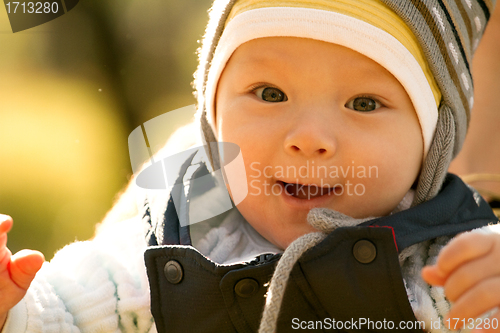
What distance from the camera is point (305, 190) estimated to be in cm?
96

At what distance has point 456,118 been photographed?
105cm

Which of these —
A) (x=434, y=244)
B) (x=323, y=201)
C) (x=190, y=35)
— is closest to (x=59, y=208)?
(x=190, y=35)

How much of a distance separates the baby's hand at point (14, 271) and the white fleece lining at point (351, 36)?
1.81 ft

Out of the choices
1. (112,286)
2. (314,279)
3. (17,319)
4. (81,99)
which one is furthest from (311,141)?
(81,99)

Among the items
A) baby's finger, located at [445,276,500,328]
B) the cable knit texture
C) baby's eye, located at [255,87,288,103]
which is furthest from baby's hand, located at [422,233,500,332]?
the cable knit texture

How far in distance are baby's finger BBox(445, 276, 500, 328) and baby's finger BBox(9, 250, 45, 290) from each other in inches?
23.8

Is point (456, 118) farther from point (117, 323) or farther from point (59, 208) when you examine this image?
point (59, 208)

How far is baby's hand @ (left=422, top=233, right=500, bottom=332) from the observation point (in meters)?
0.58

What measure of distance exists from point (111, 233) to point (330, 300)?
0.52m

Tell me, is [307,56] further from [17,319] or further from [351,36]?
[17,319]

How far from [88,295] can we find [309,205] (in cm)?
45

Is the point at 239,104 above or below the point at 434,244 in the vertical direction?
above

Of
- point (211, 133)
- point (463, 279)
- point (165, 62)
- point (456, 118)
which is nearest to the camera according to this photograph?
point (463, 279)
